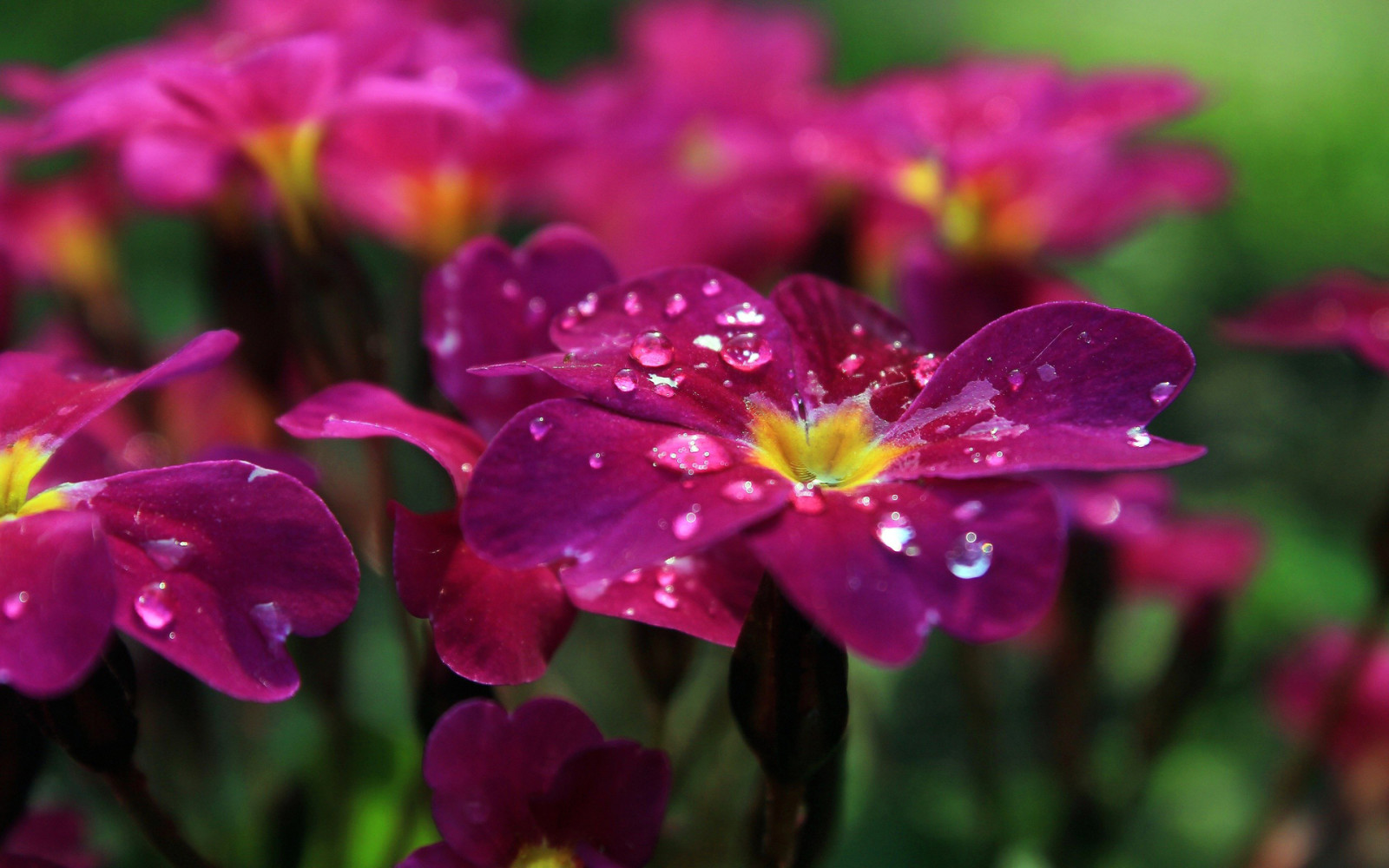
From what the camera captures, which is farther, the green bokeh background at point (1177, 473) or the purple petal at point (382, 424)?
the green bokeh background at point (1177, 473)

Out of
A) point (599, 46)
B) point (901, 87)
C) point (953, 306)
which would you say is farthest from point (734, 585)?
point (599, 46)

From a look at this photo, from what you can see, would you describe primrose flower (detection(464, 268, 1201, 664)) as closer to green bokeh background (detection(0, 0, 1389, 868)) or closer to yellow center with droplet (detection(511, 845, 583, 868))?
yellow center with droplet (detection(511, 845, 583, 868))

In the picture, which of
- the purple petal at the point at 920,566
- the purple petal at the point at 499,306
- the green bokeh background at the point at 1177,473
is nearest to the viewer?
the purple petal at the point at 920,566

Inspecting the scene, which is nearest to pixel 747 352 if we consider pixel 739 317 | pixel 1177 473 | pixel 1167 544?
pixel 739 317

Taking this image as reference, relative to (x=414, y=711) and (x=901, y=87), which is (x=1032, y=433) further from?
(x=901, y=87)

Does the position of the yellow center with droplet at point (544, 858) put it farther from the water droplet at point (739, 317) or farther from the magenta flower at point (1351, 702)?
the magenta flower at point (1351, 702)

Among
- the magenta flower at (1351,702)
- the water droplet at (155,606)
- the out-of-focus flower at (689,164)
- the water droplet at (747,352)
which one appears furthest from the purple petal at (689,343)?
the magenta flower at (1351,702)
